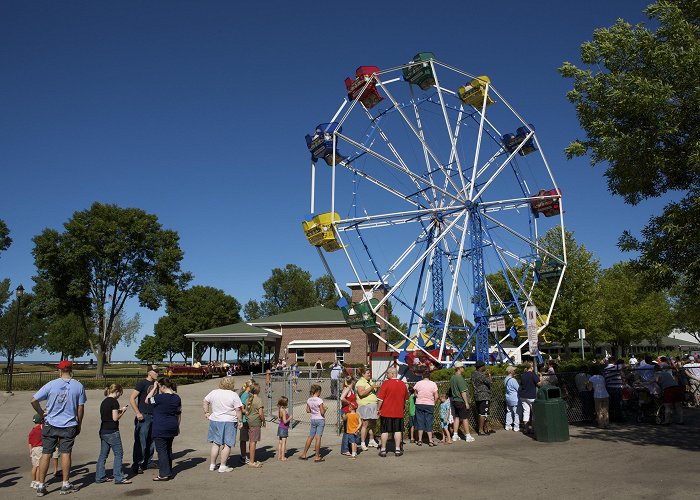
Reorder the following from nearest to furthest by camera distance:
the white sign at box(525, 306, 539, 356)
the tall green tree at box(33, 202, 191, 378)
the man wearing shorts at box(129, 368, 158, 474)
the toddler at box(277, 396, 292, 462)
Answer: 1. the man wearing shorts at box(129, 368, 158, 474)
2. the toddler at box(277, 396, 292, 462)
3. the white sign at box(525, 306, 539, 356)
4. the tall green tree at box(33, 202, 191, 378)

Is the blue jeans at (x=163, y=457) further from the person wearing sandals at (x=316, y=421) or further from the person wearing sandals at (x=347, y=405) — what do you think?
the person wearing sandals at (x=347, y=405)

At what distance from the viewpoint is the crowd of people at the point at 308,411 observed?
764 centimetres

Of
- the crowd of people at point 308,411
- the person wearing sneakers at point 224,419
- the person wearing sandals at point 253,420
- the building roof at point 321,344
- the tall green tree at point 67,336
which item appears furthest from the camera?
the tall green tree at point 67,336

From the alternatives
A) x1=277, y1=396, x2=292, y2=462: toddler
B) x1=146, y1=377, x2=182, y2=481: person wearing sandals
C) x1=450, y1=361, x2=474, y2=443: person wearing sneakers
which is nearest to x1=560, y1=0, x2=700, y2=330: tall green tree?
x1=450, y1=361, x2=474, y2=443: person wearing sneakers

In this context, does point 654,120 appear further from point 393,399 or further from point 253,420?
point 253,420

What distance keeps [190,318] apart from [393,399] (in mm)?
55216

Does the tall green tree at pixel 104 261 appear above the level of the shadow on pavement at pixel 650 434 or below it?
above

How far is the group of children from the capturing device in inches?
447

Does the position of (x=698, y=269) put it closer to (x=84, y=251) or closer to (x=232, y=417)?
(x=232, y=417)

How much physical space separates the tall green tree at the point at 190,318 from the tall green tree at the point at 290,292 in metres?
22.9

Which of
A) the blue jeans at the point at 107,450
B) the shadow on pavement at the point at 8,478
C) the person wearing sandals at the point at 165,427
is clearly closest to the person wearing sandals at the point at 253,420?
the person wearing sandals at the point at 165,427

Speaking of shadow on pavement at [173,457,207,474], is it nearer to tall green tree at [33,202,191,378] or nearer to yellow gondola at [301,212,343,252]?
yellow gondola at [301,212,343,252]

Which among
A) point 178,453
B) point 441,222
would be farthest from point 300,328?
point 178,453

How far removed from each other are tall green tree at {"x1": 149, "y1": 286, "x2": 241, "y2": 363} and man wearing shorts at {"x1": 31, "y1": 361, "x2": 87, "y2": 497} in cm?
5347
